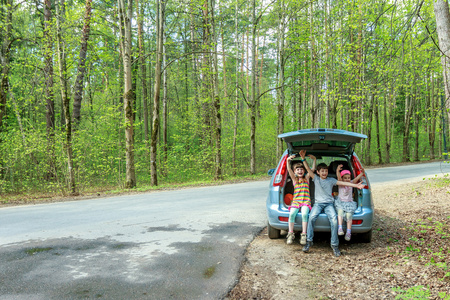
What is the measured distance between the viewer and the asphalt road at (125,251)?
3.41 meters

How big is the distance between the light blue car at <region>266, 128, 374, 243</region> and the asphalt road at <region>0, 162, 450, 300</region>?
0.82 metres

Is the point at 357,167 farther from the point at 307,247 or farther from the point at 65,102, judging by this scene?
the point at 65,102

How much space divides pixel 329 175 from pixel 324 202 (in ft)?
2.31

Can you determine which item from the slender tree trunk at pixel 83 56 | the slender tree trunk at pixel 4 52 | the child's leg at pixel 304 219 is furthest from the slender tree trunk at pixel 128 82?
the child's leg at pixel 304 219

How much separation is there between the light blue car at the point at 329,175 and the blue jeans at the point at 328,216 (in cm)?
7

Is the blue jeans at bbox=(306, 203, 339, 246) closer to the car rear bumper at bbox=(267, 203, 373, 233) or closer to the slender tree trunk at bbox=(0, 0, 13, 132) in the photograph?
the car rear bumper at bbox=(267, 203, 373, 233)

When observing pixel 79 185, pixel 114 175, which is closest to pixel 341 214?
pixel 79 185

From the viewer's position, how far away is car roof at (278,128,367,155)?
15.7 ft

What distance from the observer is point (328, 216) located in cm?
473

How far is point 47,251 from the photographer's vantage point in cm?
474

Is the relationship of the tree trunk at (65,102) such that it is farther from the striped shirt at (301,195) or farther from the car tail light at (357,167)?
the car tail light at (357,167)

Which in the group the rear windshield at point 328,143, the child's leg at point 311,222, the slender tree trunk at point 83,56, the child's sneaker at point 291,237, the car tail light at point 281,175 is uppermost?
the slender tree trunk at point 83,56

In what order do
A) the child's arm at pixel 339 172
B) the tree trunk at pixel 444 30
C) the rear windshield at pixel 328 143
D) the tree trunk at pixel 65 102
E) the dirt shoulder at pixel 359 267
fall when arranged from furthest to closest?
1. the tree trunk at pixel 65 102
2. the tree trunk at pixel 444 30
3. the rear windshield at pixel 328 143
4. the child's arm at pixel 339 172
5. the dirt shoulder at pixel 359 267

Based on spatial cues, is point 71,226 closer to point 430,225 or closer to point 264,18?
point 430,225
